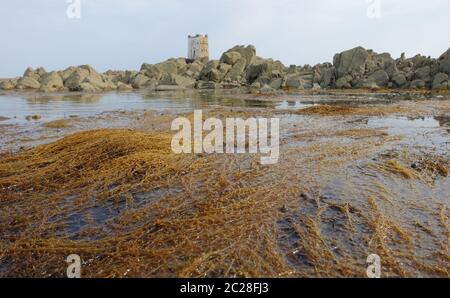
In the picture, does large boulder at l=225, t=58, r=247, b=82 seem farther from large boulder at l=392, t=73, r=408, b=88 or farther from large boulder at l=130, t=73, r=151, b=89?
large boulder at l=392, t=73, r=408, b=88

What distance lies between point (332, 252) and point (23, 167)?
6.19 m

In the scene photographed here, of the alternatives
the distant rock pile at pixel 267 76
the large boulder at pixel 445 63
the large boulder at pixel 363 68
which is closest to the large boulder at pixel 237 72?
the distant rock pile at pixel 267 76

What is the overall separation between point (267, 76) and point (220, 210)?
182 feet

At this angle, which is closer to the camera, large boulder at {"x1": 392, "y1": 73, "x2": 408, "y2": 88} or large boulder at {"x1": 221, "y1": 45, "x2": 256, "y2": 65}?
large boulder at {"x1": 392, "y1": 73, "x2": 408, "y2": 88}

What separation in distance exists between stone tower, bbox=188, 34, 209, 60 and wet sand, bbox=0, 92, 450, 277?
92.9 metres

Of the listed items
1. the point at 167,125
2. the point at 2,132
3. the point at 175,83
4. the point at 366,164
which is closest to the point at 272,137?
the point at 366,164

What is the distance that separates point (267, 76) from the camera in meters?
57.8

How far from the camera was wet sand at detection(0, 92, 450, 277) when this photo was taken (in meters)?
3.29

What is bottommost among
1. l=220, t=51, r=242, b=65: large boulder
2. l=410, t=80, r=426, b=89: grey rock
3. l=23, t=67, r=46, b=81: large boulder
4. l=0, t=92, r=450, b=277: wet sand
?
l=0, t=92, r=450, b=277: wet sand

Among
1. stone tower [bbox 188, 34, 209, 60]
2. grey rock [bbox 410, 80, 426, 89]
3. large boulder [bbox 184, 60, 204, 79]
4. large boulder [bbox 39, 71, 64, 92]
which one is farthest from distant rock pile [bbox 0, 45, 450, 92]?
stone tower [bbox 188, 34, 209, 60]

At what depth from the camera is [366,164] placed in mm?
6812

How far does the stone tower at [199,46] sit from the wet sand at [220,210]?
92908mm
